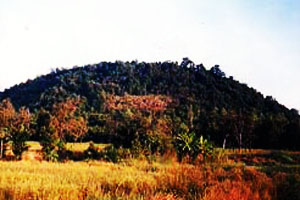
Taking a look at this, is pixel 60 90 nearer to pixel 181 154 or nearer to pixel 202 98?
pixel 202 98

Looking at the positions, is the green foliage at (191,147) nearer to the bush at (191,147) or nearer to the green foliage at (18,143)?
the bush at (191,147)

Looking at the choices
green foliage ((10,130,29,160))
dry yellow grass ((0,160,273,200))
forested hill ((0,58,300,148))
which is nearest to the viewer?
dry yellow grass ((0,160,273,200))

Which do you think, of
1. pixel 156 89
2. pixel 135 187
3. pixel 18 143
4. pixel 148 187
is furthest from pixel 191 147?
pixel 156 89

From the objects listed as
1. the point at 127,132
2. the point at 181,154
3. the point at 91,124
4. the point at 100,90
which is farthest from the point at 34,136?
the point at 100,90

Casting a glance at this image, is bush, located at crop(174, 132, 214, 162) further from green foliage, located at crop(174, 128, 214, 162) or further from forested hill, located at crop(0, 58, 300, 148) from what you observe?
forested hill, located at crop(0, 58, 300, 148)

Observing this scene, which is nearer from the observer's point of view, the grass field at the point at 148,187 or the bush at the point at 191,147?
the grass field at the point at 148,187

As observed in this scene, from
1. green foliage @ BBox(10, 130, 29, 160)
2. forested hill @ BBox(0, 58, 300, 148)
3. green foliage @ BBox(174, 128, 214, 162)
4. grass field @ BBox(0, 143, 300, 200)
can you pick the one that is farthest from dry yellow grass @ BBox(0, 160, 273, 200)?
forested hill @ BBox(0, 58, 300, 148)

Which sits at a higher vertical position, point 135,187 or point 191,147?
point 191,147

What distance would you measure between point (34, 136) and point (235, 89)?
7744cm

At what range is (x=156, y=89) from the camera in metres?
141

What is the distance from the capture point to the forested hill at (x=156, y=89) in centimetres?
10960

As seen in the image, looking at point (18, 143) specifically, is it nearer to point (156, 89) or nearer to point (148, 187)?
point (148, 187)

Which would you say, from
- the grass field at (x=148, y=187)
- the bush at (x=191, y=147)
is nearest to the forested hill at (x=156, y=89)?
the bush at (x=191, y=147)

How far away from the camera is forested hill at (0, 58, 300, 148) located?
109600mm
